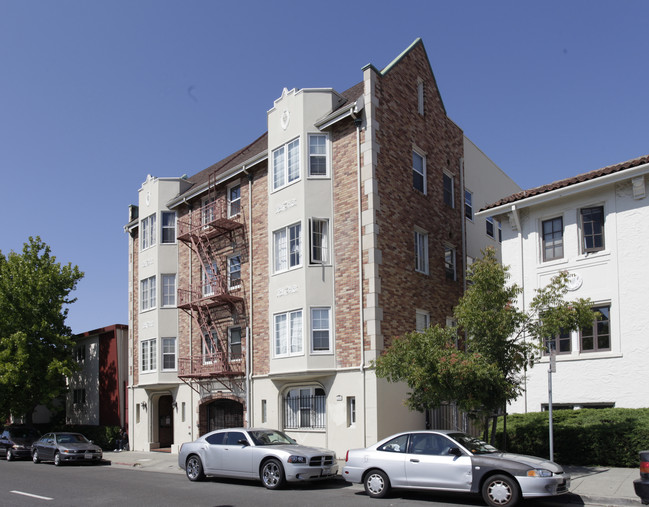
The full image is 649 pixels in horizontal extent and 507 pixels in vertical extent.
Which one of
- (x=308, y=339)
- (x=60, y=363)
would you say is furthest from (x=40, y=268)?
(x=308, y=339)

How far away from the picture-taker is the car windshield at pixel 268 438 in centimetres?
1596

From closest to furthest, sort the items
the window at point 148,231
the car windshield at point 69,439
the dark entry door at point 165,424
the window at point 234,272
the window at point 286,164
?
1. the window at point 286,164
2. the car windshield at point 69,439
3. the window at point 234,272
4. the window at point 148,231
5. the dark entry door at point 165,424

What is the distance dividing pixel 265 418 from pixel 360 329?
18.6 feet

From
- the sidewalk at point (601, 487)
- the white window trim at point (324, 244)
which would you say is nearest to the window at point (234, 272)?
the white window trim at point (324, 244)

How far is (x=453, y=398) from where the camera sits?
577 inches

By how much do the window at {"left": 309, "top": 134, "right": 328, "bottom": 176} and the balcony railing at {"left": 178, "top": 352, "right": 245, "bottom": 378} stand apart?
7691mm

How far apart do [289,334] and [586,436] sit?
31.6 feet

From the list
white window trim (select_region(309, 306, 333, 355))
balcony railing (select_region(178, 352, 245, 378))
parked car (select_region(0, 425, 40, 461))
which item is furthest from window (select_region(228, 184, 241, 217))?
parked car (select_region(0, 425, 40, 461))

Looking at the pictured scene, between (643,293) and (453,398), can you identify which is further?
(643,293)

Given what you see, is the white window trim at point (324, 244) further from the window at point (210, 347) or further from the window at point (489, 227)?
the window at point (489, 227)

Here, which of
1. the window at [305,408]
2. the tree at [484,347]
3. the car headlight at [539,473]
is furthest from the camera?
the window at [305,408]

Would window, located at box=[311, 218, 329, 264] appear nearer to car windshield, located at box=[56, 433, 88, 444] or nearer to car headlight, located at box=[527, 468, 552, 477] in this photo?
car headlight, located at box=[527, 468, 552, 477]

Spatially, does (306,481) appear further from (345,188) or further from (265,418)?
(345,188)

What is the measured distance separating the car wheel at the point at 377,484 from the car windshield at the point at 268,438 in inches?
136
